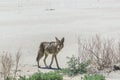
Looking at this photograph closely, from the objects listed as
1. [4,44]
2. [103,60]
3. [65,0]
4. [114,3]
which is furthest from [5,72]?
[65,0]

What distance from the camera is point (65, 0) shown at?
34.5 metres

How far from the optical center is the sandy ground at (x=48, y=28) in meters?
14.8

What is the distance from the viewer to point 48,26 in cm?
2055

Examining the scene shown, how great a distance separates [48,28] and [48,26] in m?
0.60

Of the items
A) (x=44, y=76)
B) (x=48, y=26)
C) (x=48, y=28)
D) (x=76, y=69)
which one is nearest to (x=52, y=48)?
(x=76, y=69)

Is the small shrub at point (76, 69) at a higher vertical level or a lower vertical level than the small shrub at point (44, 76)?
lower

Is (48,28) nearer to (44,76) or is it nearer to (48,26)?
(48,26)

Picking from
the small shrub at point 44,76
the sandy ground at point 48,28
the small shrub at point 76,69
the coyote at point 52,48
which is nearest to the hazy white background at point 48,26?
the sandy ground at point 48,28

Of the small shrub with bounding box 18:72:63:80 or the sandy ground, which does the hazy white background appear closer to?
the sandy ground

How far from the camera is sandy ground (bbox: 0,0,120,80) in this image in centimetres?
1476

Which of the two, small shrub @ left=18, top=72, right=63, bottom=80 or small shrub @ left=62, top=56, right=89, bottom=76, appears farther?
small shrub @ left=62, top=56, right=89, bottom=76

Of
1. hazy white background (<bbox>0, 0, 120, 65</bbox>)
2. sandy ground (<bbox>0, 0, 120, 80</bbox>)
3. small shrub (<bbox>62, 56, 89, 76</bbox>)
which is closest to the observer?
small shrub (<bbox>62, 56, 89, 76</bbox>)

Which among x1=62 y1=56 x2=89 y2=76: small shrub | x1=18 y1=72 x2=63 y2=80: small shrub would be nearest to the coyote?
x1=62 y1=56 x2=89 y2=76: small shrub

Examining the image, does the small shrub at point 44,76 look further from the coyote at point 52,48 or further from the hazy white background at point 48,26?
the hazy white background at point 48,26
